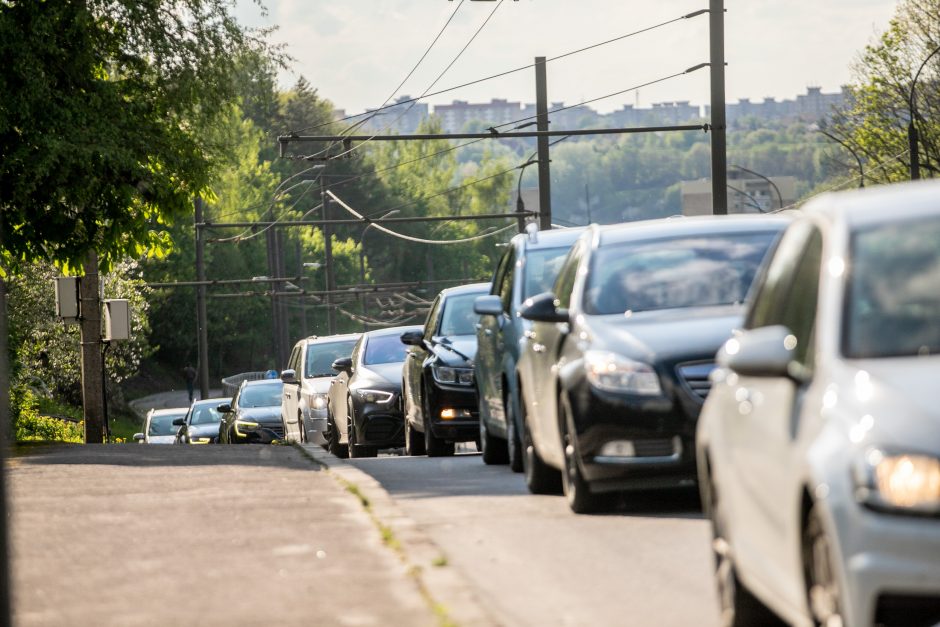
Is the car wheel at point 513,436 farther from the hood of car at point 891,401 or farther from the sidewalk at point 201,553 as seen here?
the hood of car at point 891,401

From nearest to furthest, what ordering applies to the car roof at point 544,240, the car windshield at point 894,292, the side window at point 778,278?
the car windshield at point 894,292 → the side window at point 778,278 → the car roof at point 544,240

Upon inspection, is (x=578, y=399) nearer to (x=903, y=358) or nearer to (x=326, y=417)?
(x=903, y=358)

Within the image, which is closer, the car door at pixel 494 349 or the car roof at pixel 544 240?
the car door at pixel 494 349

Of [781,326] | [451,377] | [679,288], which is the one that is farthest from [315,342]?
[781,326]

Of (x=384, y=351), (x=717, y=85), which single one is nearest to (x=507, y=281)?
(x=384, y=351)

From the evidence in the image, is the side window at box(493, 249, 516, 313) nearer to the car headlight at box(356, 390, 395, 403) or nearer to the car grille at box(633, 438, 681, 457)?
the car grille at box(633, 438, 681, 457)

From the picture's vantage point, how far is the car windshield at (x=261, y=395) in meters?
33.9

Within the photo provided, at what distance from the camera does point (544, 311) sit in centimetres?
1123

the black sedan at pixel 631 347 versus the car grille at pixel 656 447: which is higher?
the black sedan at pixel 631 347

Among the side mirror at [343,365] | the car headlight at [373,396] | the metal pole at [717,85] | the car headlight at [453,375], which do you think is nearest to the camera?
the car headlight at [453,375]

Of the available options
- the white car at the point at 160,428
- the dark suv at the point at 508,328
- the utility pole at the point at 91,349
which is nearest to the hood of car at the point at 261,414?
the utility pole at the point at 91,349

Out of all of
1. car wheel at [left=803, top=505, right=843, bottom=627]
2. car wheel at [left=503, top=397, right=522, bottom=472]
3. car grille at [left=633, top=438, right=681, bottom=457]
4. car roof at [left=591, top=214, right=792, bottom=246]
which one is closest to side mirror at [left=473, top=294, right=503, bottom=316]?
car wheel at [left=503, top=397, right=522, bottom=472]

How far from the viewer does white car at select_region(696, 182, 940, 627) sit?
4652 mm

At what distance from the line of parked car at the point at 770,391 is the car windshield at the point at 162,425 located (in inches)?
1288
